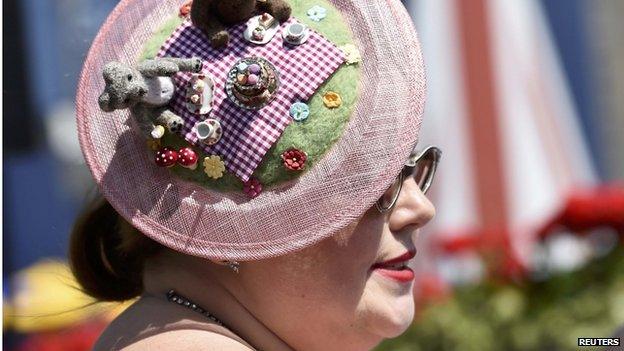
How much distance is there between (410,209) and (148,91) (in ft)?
1.54

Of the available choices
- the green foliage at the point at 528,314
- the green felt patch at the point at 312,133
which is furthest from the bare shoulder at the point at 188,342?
the green foliage at the point at 528,314

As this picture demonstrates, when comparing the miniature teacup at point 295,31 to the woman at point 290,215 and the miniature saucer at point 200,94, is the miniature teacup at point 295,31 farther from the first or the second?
the miniature saucer at point 200,94

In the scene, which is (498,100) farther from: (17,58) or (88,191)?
(88,191)

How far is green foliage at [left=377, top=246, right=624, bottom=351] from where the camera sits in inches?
134

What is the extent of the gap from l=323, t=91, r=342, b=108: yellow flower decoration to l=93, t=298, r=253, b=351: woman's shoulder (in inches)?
15.3

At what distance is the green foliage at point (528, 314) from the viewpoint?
134 inches

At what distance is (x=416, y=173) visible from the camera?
5.99 ft

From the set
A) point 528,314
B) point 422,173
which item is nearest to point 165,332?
point 422,173

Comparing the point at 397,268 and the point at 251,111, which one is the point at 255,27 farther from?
the point at 397,268

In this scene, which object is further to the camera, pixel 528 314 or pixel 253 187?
pixel 528 314

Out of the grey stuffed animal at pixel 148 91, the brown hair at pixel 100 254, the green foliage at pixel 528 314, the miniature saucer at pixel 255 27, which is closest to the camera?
the grey stuffed animal at pixel 148 91

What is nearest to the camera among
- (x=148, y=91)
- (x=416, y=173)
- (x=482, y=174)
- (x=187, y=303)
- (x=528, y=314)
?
(x=148, y=91)

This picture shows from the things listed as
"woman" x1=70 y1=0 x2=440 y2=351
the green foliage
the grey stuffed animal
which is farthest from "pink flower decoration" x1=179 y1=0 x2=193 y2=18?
the green foliage

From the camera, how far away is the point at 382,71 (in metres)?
1.62
